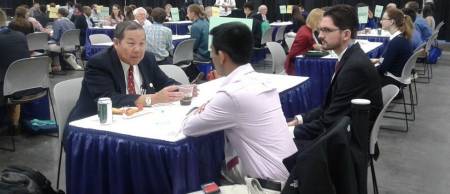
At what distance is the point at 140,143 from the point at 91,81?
28.4 inches

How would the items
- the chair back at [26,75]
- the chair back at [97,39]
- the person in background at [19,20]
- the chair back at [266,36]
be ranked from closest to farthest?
1. the chair back at [26,75]
2. the person in background at [19,20]
3. the chair back at [97,39]
4. the chair back at [266,36]

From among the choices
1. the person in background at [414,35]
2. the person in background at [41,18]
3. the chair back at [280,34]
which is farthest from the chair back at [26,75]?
the person in background at [41,18]

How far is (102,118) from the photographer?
2.30 m

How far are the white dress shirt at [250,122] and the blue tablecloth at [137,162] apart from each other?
154mm

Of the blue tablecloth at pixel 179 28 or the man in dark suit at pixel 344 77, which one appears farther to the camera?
the blue tablecloth at pixel 179 28

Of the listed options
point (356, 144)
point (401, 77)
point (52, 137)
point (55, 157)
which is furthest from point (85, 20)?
point (356, 144)

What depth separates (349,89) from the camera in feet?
8.27

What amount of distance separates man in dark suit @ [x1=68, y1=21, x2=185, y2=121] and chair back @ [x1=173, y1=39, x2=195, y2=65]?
299cm

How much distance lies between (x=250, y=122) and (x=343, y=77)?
0.80 meters

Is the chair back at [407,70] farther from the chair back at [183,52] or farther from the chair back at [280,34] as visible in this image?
the chair back at [280,34]

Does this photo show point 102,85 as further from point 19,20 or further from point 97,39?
point 19,20

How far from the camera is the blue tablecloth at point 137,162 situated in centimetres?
211

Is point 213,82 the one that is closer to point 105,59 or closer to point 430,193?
point 105,59

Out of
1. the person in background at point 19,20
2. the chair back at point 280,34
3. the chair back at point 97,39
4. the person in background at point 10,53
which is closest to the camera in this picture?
the person in background at point 10,53
